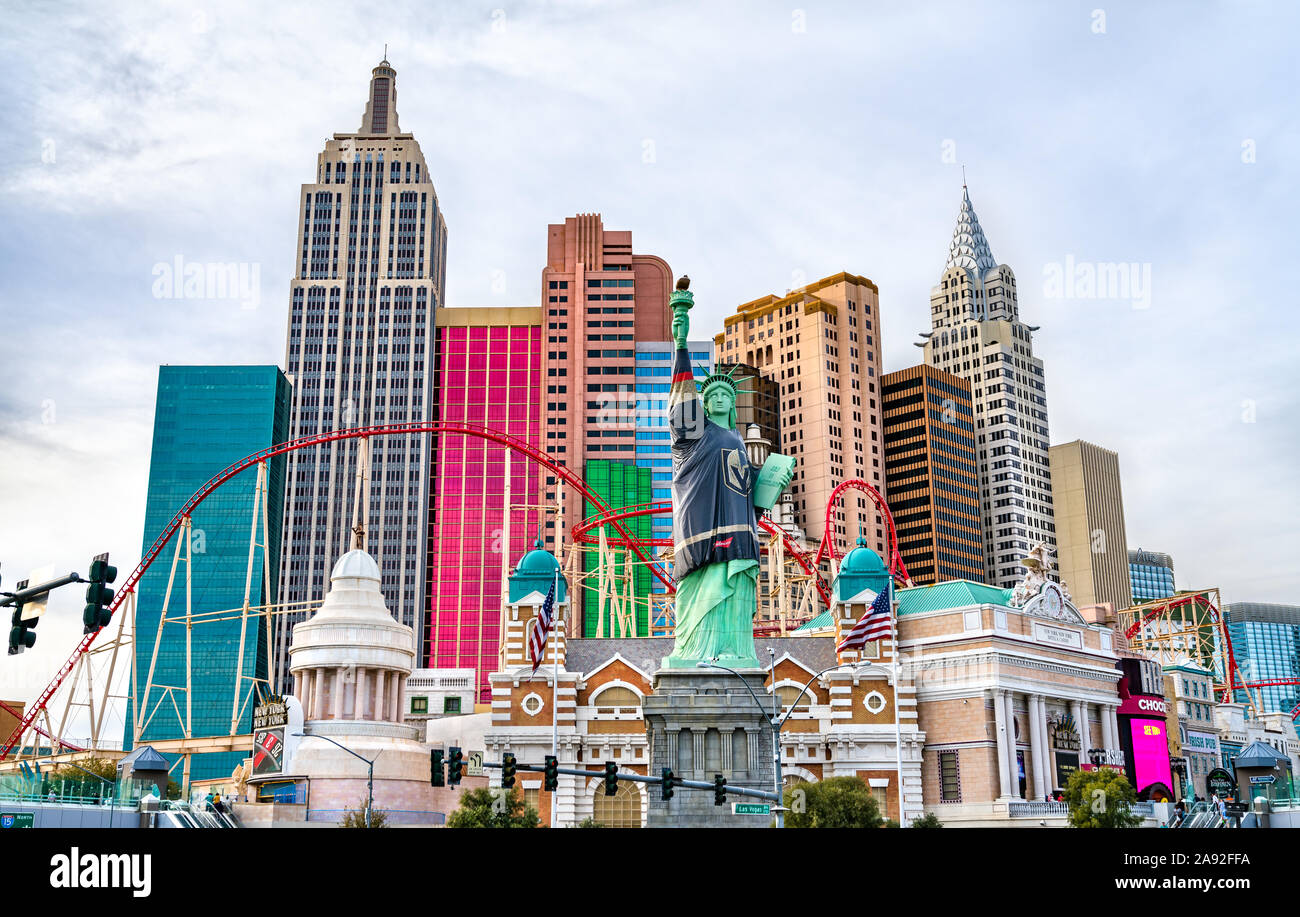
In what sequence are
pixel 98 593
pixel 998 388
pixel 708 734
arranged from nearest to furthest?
pixel 98 593 → pixel 708 734 → pixel 998 388

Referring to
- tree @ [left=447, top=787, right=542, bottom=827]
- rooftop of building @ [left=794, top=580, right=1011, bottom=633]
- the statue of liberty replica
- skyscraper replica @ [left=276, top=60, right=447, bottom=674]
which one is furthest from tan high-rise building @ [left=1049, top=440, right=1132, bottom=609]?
tree @ [left=447, top=787, right=542, bottom=827]

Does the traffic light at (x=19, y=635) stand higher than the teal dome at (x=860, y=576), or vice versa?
the teal dome at (x=860, y=576)

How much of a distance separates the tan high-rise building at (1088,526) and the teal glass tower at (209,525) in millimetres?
106790

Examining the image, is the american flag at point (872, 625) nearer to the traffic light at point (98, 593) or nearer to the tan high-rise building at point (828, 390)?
the traffic light at point (98, 593)

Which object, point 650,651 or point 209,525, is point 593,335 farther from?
point 650,651

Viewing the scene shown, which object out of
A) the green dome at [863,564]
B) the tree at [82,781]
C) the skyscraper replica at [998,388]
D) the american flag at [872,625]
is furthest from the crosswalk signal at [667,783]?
the skyscraper replica at [998,388]

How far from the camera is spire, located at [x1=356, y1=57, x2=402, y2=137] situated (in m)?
172

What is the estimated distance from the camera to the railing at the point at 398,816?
64750 millimetres

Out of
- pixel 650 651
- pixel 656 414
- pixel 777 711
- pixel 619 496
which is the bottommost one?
pixel 777 711

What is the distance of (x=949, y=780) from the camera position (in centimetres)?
6956

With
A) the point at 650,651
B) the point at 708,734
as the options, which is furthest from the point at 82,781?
the point at 650,651

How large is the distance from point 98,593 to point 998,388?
165408 millimetres

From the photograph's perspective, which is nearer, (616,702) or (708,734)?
(708,734)
